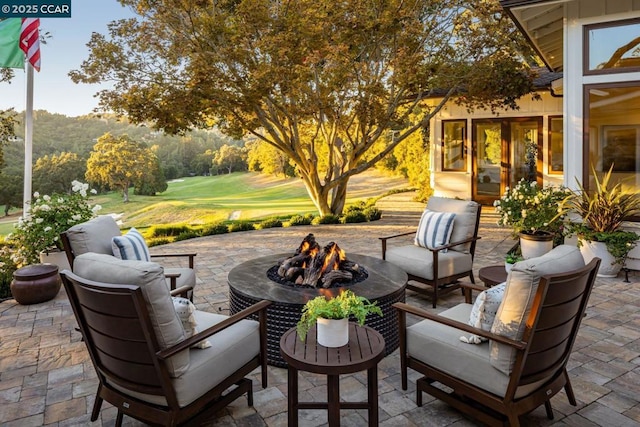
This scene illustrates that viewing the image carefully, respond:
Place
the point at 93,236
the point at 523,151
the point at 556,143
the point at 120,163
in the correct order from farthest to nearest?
the point at 120,163 → the point at 523,151 → the point at 556,143 → the point at 93,236

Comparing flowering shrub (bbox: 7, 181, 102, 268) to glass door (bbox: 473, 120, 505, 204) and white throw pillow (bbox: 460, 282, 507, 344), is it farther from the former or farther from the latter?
glass door (bbox: 473, 120, 505, 204)

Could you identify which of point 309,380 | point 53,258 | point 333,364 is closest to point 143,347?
point 333,364

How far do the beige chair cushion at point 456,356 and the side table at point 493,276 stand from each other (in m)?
1.21

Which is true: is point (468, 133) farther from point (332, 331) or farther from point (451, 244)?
point (332, 331)

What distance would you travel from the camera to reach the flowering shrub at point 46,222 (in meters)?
5.53

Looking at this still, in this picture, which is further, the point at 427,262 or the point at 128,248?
the point at 427,262

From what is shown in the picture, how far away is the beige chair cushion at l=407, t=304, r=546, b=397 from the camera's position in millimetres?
2383

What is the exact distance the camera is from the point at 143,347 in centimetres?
223

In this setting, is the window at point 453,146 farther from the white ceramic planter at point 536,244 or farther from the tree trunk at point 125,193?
the tree trunk at point 125,193

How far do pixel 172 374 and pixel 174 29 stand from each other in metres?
8.78

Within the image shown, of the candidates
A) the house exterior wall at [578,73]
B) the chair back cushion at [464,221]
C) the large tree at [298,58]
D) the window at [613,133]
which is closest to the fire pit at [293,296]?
the chair back cushion at [464,221]

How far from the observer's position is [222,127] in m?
11.3

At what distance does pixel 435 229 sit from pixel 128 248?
3.33 metres

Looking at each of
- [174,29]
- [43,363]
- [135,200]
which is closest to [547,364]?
[43,363]
